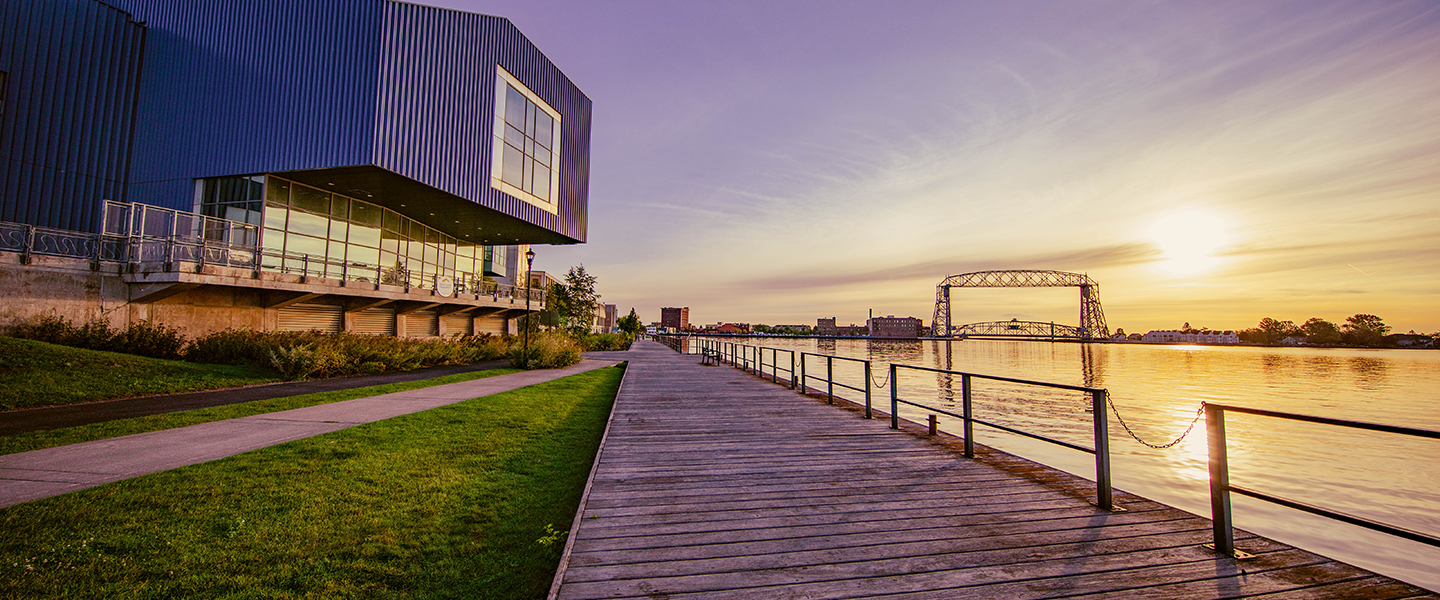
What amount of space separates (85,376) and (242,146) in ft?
43.3

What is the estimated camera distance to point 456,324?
3247cm

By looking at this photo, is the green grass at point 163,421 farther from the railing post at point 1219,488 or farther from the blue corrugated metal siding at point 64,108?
the blue corrugated metal siding at point 64,108

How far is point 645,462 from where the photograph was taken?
634cm

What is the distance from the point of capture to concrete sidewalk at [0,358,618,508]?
5.29 m

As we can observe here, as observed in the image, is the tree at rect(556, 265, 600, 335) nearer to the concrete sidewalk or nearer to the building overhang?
the building overhang

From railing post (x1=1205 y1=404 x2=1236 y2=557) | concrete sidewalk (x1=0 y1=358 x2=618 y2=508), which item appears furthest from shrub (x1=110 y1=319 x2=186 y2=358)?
railing post (x1=1205 y1=404 x2=1236 y2=557)

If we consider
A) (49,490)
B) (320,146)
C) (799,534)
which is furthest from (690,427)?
(320,146)

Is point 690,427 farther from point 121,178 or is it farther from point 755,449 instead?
point 121,178

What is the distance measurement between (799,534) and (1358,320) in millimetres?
129912

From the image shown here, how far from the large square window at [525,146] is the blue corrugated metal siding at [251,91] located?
604 centimetres

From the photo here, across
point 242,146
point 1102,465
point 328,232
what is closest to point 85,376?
point 242,146

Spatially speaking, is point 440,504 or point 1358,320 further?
point 1358,320

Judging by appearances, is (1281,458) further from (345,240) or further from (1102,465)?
(345,240)

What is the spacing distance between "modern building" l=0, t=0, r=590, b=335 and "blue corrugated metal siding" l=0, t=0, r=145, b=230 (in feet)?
0.17
